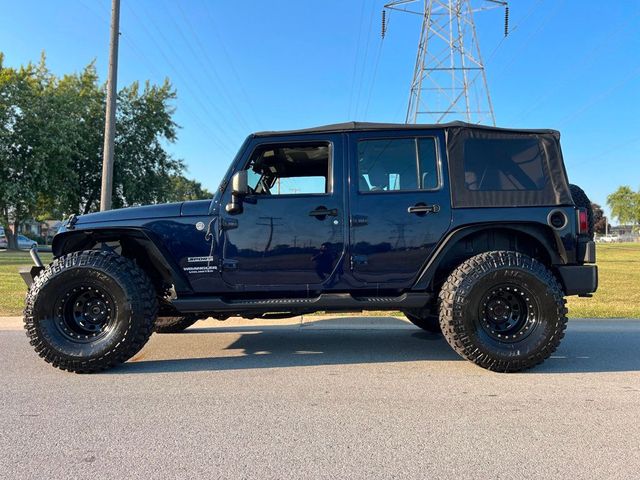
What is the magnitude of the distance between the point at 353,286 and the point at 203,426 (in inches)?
71.8

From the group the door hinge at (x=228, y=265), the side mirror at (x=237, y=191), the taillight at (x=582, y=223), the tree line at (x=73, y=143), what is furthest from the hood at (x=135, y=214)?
the tree line at (x=73, y=143)

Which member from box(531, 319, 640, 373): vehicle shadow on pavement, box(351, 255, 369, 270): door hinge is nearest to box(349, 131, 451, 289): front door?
box(351, 255, 369, 270): door hinge

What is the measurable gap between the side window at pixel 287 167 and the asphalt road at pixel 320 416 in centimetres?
170

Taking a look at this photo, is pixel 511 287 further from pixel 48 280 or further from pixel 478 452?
pixel 48 280

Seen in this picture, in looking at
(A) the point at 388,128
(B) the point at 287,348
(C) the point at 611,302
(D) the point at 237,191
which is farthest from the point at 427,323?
(C) the point at 611,302

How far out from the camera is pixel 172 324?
18.2ft

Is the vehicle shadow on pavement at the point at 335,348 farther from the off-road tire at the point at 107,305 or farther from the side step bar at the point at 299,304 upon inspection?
the side step bar at the point at 299,304

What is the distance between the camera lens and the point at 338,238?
13.5 ft

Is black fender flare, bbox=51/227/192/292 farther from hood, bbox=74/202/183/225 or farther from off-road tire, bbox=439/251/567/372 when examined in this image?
off-road tire, bbox=439/251/567/372

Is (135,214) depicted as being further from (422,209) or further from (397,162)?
(422,209)

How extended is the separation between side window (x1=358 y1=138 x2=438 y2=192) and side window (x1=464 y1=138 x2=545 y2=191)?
0.35 meters

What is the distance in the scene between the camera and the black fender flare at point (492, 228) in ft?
13.5

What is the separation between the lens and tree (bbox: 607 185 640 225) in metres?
83.7

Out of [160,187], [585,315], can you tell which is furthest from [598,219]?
[585,315]
